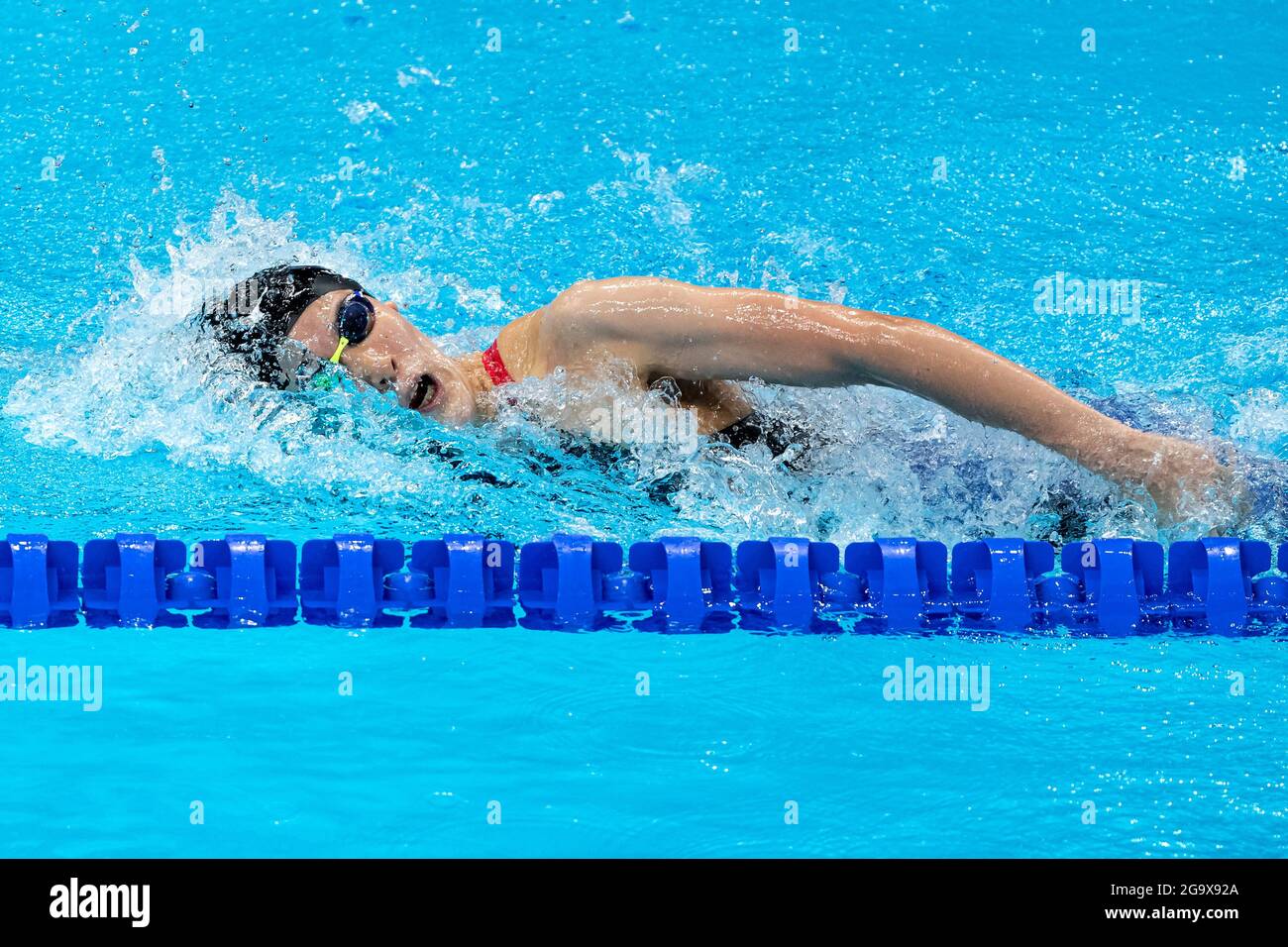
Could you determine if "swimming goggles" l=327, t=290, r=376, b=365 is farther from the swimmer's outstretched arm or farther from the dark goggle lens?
the swimmer's outstretched arm

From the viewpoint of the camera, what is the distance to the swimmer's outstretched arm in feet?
8.44

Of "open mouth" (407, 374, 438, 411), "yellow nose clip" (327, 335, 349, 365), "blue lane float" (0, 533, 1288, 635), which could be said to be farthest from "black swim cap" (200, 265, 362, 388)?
"blue lane float" (0, 533, 1288, 635)

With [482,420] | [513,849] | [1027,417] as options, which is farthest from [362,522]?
[1027,417]

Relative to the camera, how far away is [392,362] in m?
2.97

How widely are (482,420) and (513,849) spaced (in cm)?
104

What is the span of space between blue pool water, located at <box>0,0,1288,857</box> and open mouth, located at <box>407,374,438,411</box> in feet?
0.54

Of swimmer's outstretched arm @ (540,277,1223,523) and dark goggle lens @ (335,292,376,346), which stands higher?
dark goggle lens @ (335,292,376,346)

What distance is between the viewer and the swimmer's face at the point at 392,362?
2.96 m

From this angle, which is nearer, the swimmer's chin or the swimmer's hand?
the swimmer's hand

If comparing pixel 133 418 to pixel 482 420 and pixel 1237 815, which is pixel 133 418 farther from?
pixel 1237 815

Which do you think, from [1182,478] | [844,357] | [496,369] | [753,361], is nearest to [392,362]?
[496,369]

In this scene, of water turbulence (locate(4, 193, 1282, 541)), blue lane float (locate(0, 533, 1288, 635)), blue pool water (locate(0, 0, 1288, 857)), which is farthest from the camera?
water turbulence (locate(4, 193, 1282, 541))
